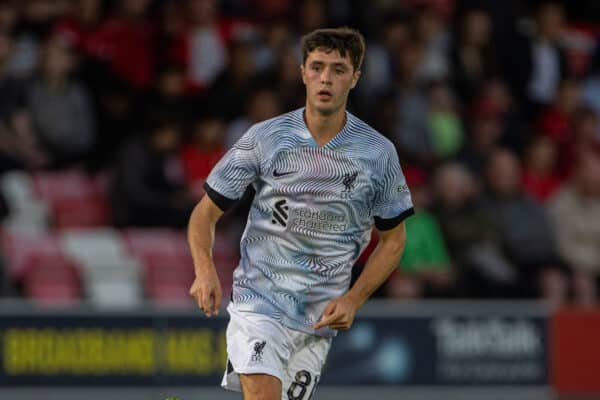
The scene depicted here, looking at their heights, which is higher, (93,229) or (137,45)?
(137,45)

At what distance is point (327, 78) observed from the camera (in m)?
5.62

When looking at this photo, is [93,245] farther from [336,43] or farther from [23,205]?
[336,43]

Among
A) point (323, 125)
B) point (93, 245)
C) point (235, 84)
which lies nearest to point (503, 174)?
point (235, 84)

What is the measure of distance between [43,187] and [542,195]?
4.44 metres

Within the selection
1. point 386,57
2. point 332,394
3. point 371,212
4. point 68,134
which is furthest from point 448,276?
point 371,212

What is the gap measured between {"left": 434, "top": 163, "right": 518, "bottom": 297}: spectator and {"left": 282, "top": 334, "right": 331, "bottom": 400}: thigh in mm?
5891

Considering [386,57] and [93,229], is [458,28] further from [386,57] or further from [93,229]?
[93,229]

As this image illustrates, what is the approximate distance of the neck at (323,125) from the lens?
5750mm

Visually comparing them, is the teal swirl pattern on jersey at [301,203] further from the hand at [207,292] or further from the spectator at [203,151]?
the spectator at [203,151]

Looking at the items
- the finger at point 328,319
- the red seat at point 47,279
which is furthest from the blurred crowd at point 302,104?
the finger at point 328,319

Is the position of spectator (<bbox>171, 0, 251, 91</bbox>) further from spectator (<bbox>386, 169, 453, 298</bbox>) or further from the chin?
the chin

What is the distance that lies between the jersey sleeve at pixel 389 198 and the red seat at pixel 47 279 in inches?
212

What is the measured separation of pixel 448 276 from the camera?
37.8 feet

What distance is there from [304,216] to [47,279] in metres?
5.49
